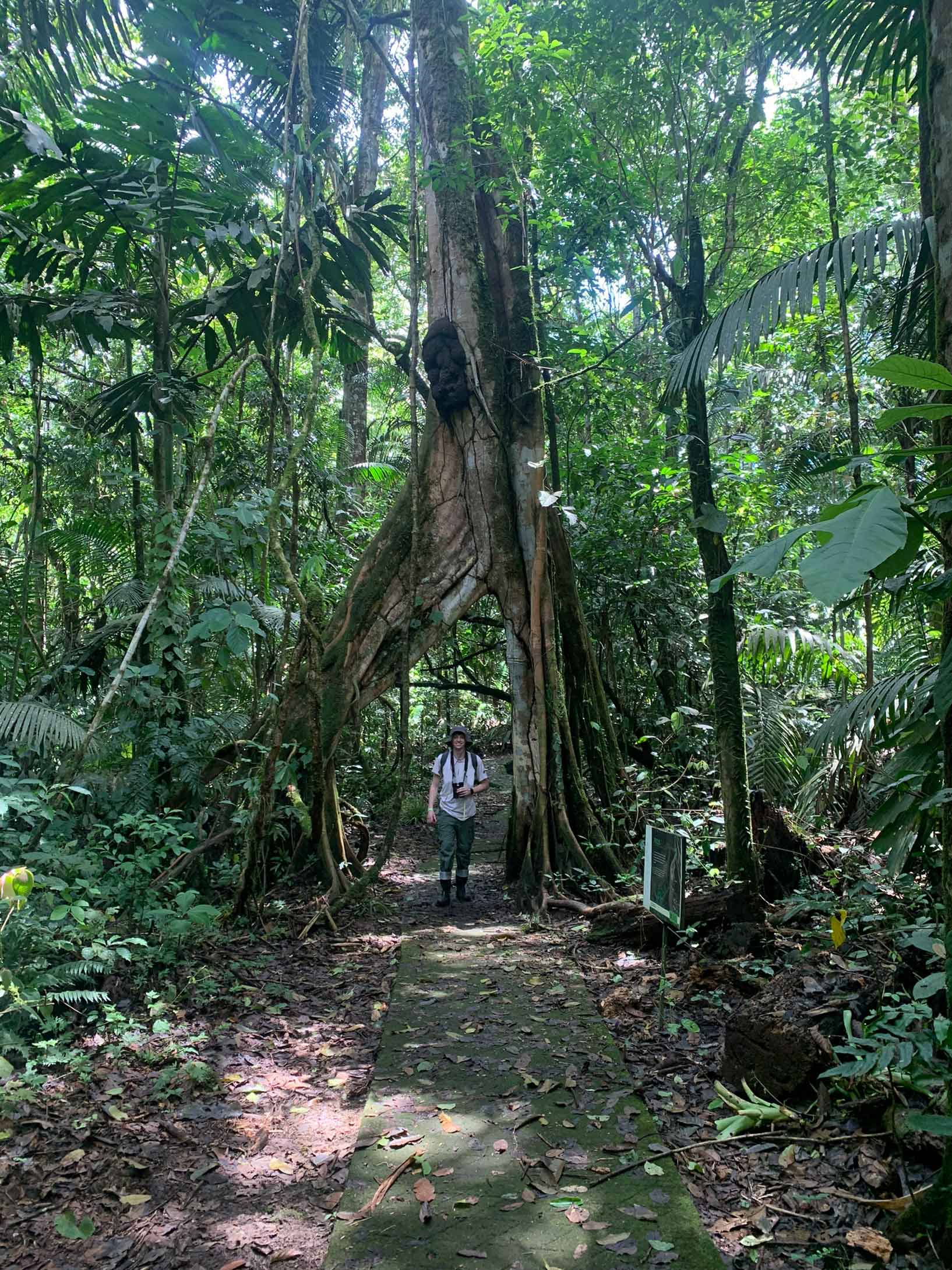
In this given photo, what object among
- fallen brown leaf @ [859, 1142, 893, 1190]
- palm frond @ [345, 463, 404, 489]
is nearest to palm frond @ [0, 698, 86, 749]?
fallen brown leaf @ [859, 1142, 893, 1190]

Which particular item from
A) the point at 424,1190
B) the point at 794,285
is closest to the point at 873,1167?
the point at 424,1190

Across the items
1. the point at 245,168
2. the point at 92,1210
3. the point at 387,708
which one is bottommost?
the point at 92,1210

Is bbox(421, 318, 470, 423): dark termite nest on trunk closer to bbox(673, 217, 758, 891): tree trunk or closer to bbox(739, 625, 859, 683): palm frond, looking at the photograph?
bbox(673, 217, 758, 891): tree trunk

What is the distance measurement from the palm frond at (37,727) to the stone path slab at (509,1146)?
8.41ft

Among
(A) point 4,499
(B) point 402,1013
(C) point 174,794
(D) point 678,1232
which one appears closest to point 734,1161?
(D) point 678,1232

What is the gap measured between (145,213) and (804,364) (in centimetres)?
780

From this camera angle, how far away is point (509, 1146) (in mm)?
3258

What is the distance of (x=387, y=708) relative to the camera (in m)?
12.0

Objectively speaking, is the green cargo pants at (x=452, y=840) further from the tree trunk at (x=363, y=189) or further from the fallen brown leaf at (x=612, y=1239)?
the tree trunk at (x=363, y=189)

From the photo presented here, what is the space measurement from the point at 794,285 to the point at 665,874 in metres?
2.92

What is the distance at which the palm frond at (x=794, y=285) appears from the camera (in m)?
3.94

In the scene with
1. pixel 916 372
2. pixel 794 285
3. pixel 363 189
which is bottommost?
pixel 916 372

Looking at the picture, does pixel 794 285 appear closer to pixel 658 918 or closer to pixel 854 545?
pixel 854 545

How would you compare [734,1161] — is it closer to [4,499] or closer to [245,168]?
[245,168]
